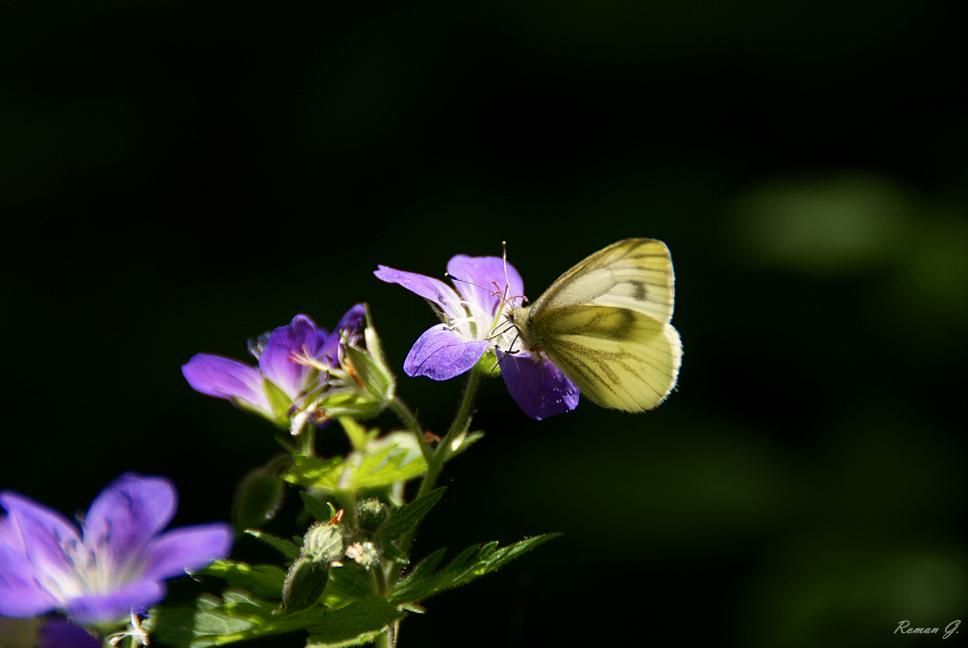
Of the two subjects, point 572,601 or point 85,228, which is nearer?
point 572,601

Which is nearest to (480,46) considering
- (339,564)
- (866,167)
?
(866,167)

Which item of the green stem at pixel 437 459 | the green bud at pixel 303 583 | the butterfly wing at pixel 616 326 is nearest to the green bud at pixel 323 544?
the green bud at pixel 303 583

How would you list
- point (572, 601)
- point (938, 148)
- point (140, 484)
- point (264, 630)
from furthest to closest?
point (938, 148)
point (572, 601)
point (264, 630)
point (140, 484)

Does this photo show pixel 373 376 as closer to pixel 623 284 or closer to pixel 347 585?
pixel 347 585

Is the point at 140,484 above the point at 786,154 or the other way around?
the other way around

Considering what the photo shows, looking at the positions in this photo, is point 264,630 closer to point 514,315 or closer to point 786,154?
point 514,315

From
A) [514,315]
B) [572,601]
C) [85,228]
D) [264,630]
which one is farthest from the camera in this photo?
[85,228]
